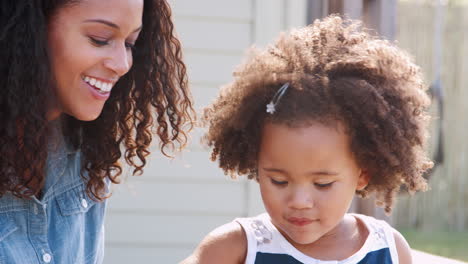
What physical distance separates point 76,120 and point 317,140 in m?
0.78

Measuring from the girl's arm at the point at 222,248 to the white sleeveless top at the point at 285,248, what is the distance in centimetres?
2

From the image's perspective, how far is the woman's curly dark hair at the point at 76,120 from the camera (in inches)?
78.9

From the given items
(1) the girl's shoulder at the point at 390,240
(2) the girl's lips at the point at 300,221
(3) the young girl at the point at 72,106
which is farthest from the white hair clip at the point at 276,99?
(1) the girl's shoulder at the point at 390,240

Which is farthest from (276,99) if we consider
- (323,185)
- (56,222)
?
(56,222)

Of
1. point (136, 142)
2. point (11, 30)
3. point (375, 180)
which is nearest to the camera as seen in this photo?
point (11, 30)

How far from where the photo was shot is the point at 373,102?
2.17 meters

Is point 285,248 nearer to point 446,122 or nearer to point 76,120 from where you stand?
point 76,120

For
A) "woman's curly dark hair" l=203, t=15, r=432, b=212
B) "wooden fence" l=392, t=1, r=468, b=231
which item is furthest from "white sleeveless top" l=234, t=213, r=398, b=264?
"wooden fence" l=392, t=1, r=468, b=231

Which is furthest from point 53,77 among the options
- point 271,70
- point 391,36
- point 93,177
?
point 391,36

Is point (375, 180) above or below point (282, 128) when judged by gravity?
below

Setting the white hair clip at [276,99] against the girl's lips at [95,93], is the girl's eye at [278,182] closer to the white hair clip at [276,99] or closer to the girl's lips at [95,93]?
the white hair clip at [276,99]

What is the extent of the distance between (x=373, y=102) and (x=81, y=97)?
81 centimetres

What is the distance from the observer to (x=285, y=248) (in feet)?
7.41

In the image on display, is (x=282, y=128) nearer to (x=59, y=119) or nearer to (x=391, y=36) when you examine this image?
(x=59, y=119)
